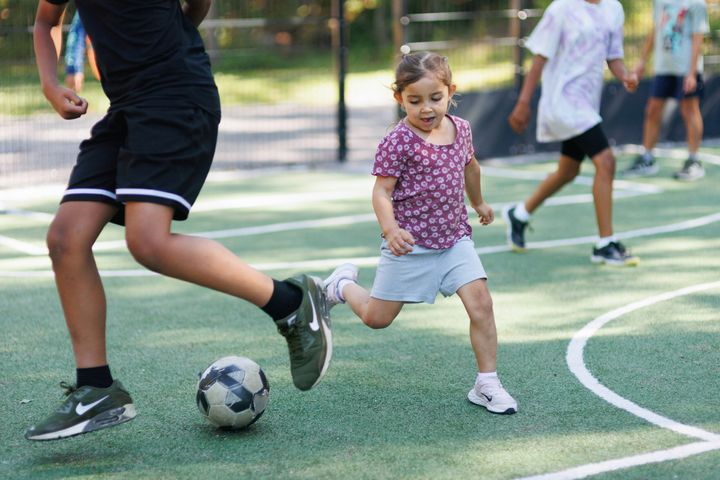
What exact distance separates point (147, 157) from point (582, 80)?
436cm

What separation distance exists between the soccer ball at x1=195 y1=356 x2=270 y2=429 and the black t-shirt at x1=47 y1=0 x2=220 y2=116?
1.07 meters

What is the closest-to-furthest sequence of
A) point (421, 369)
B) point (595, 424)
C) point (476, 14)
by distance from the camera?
point (595, 424)
point (421, 369)
point (476, 14)

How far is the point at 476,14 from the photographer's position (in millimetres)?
12734

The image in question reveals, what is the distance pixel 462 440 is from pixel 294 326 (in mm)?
764

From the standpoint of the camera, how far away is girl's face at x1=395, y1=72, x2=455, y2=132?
177 inches

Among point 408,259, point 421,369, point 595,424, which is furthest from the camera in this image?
point 421,369

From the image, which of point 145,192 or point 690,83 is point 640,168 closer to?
point 690,83

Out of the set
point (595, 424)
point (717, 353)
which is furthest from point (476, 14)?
point (595, 424)

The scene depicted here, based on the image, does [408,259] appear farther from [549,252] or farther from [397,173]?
[549,252]

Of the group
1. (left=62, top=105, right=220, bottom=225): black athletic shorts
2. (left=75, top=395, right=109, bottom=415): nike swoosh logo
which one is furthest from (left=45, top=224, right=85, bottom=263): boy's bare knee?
(left=75, top=395, right=109, bottom=415): nike swoosh logo

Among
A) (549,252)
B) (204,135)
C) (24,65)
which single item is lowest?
(549,252)

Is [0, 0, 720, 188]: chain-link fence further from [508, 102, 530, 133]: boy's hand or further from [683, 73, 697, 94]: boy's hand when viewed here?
[508, 102, 530, 133]: boy's hand

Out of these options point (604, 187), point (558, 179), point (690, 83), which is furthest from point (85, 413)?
point (690, 83)

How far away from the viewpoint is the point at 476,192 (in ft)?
16.0
